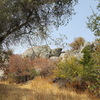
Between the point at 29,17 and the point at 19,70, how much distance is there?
1310cm

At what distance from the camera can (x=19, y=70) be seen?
71.1 feet

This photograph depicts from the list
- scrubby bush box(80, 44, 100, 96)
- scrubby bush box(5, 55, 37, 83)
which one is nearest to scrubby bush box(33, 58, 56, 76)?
scrubby bush box(5, 55, 37, 83)

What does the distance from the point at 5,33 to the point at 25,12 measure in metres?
1.70

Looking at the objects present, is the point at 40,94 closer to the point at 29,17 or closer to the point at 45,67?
the point at 29,17

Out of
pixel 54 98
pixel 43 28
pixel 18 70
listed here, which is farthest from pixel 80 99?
pixel 18 70

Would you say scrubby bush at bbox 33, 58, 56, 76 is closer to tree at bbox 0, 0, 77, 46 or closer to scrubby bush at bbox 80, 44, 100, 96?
scrubby bush at bbox 80, 44, 100, 96

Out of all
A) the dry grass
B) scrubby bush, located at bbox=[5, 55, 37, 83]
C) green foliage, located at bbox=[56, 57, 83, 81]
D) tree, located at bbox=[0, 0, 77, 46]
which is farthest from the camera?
scrubby bush, located at bbox=[5, 55, 37, 83]

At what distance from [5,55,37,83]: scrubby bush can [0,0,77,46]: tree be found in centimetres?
1127

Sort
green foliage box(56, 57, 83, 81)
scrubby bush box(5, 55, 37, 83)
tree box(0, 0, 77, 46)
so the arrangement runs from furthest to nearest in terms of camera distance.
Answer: scrubby bush box(5, 55, 37, 83), green foliage box(56, 57, 83, 81), tree box(0, 0, 77, 46)

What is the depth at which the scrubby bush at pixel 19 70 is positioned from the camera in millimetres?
21297

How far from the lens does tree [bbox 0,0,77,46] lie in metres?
8.64

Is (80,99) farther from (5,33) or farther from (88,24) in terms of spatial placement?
(5,33)

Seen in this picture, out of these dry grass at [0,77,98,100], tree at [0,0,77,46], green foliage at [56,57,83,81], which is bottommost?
dry grass at [0,77,98,100]

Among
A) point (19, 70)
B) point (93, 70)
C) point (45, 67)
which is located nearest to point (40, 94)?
point (93, 70)
